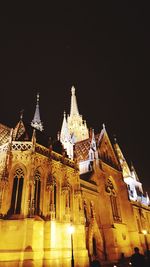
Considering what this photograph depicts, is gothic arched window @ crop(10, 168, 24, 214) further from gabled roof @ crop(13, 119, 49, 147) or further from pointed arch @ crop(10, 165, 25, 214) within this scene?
gabled roof @ crop(13, 119, 49, 147)

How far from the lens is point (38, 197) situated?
18.9 m

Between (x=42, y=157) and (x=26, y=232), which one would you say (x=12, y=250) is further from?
(x=42, y=157)

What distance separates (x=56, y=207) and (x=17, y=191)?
4193 mm

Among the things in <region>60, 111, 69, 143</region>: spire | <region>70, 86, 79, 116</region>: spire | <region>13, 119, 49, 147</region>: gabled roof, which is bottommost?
<region>13, 119, 49, 147</region>: gabled roof

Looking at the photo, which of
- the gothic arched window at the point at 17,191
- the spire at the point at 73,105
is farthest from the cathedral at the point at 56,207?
the spire at the point at 73,105

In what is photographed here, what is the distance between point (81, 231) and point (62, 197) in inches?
142

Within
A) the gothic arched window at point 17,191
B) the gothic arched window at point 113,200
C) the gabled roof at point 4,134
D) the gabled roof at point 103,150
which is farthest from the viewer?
the gabled roof at point 103,150

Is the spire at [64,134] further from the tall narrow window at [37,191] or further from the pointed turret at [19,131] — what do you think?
the tall narrow window at [37,191]

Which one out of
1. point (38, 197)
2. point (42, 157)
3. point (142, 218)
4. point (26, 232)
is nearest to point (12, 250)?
point (26, 232)

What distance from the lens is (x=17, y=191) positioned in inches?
709

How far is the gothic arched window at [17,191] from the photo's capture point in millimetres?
17261

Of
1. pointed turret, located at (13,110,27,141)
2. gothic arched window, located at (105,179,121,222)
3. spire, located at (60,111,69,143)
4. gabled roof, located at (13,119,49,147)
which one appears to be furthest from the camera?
spire, located at (60,111,69,143)

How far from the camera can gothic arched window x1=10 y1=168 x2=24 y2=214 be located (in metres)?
17.3

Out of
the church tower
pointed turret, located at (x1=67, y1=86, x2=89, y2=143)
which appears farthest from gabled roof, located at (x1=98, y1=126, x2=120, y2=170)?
pointed turret, located at (x1=67, y1=86, x2=89, y2=143)
